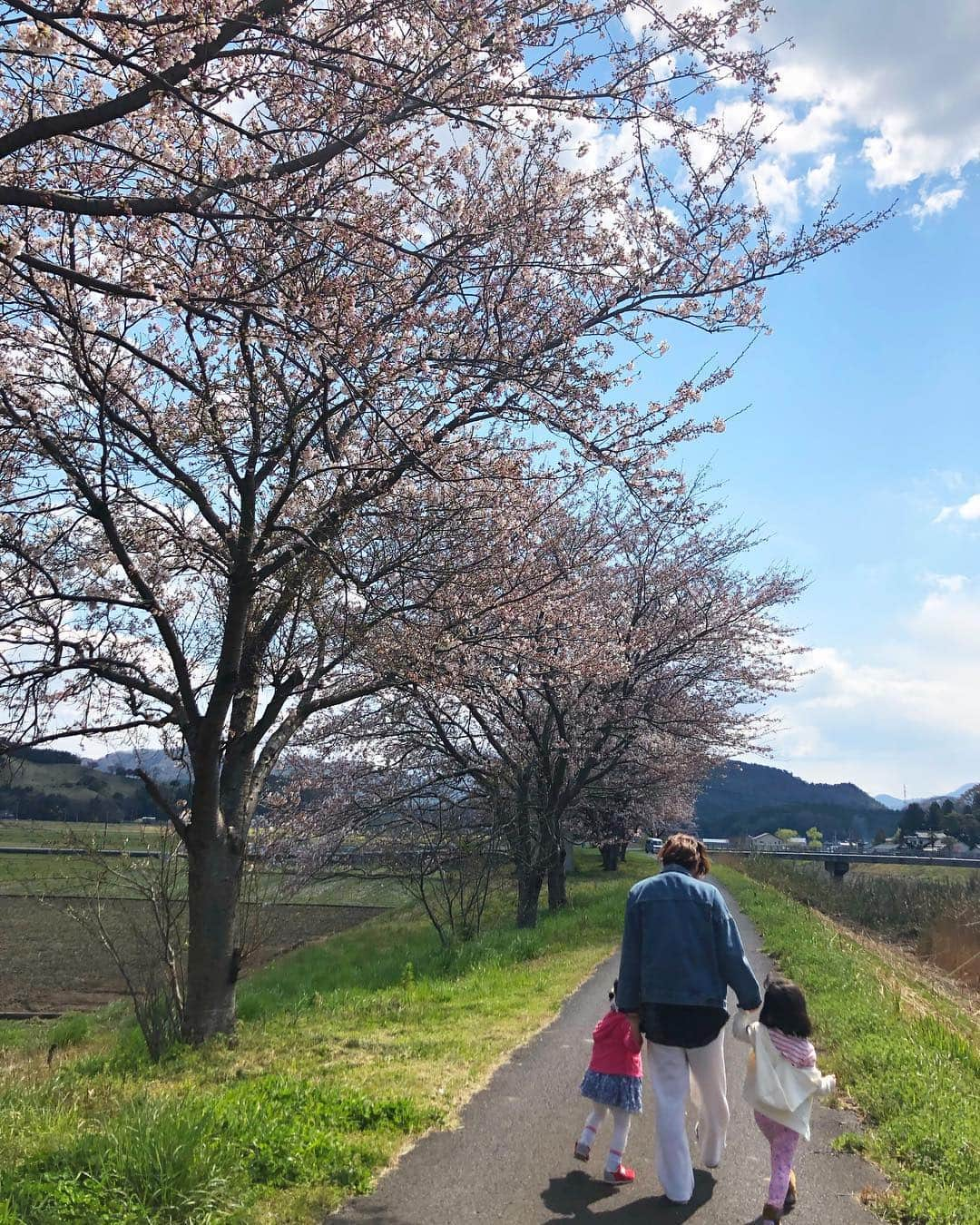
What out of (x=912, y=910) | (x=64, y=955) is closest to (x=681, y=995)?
(x=912, y=910)

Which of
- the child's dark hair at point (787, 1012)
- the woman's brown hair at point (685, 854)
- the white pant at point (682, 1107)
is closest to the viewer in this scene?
the white pant at point (682, 1107)

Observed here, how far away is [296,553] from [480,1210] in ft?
17.6

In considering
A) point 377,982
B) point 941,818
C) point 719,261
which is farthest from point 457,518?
point 941,818

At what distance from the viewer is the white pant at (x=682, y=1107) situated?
447cm

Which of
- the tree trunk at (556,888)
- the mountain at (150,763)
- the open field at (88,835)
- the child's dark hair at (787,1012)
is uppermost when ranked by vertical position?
the mountain at (150,763)

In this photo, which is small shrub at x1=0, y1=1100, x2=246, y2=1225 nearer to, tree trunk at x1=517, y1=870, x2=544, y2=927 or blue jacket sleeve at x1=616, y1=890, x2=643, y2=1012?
blue jacket sleeve at x1=616, y1=890, x2=643, y2=1012

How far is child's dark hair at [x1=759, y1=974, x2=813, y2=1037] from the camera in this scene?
475 centimetres

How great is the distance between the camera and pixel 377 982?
43.7 feet

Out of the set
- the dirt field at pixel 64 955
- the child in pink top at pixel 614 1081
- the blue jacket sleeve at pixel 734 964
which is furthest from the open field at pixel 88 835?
the blue jacket sleeve at pixel 734 964

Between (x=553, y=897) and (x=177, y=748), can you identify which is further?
(x=553, y=897)

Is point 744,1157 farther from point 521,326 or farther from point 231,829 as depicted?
point 521,326

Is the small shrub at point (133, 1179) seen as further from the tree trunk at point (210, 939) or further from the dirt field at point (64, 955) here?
the dirt field at point (64, 955)

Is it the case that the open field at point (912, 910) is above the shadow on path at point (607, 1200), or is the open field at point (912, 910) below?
below

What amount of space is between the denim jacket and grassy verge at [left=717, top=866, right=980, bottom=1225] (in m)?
1.18
